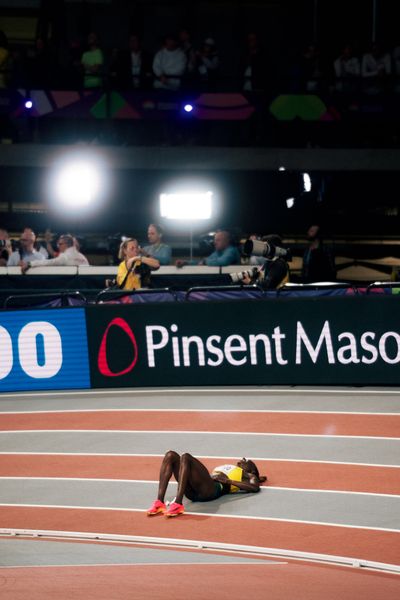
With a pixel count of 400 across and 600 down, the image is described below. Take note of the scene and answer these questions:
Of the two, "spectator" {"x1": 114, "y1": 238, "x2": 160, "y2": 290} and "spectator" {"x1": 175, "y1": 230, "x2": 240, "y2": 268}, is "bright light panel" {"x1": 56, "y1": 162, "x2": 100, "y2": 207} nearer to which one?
"spectator" {"x1": 175, "y1": 230, "x2": 240, "y2": 268}

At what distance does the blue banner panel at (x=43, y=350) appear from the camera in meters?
13.4

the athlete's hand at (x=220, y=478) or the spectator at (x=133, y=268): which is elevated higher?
the spectator at (x=133, y=268)

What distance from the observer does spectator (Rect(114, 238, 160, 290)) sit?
14062mm

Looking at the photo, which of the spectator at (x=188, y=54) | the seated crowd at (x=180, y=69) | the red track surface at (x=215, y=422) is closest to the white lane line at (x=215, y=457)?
the red track surface at (x=215, y=422)

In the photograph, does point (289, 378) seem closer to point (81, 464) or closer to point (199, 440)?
point (199, 440)

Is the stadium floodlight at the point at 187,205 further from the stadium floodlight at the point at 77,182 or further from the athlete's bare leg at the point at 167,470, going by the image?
the athlete's bare leg at the point at 167,470

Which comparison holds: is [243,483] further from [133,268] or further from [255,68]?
[255,68]

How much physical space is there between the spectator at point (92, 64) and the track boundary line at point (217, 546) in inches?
532

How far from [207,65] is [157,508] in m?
13.6

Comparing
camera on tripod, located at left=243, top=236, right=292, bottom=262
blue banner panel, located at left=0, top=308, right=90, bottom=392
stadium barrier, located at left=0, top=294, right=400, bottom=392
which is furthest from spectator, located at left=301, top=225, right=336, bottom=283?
blue banner panel, located at left=0, top=308, right=90, bottom=392

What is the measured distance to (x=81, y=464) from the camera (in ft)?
31.9

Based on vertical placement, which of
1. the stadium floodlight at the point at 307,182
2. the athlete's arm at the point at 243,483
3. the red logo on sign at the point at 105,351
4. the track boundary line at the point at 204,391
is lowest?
the athlete's arm at the point at 243,483

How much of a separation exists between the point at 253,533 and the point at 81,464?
2.63 meters

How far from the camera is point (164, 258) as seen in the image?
52.0 ft
